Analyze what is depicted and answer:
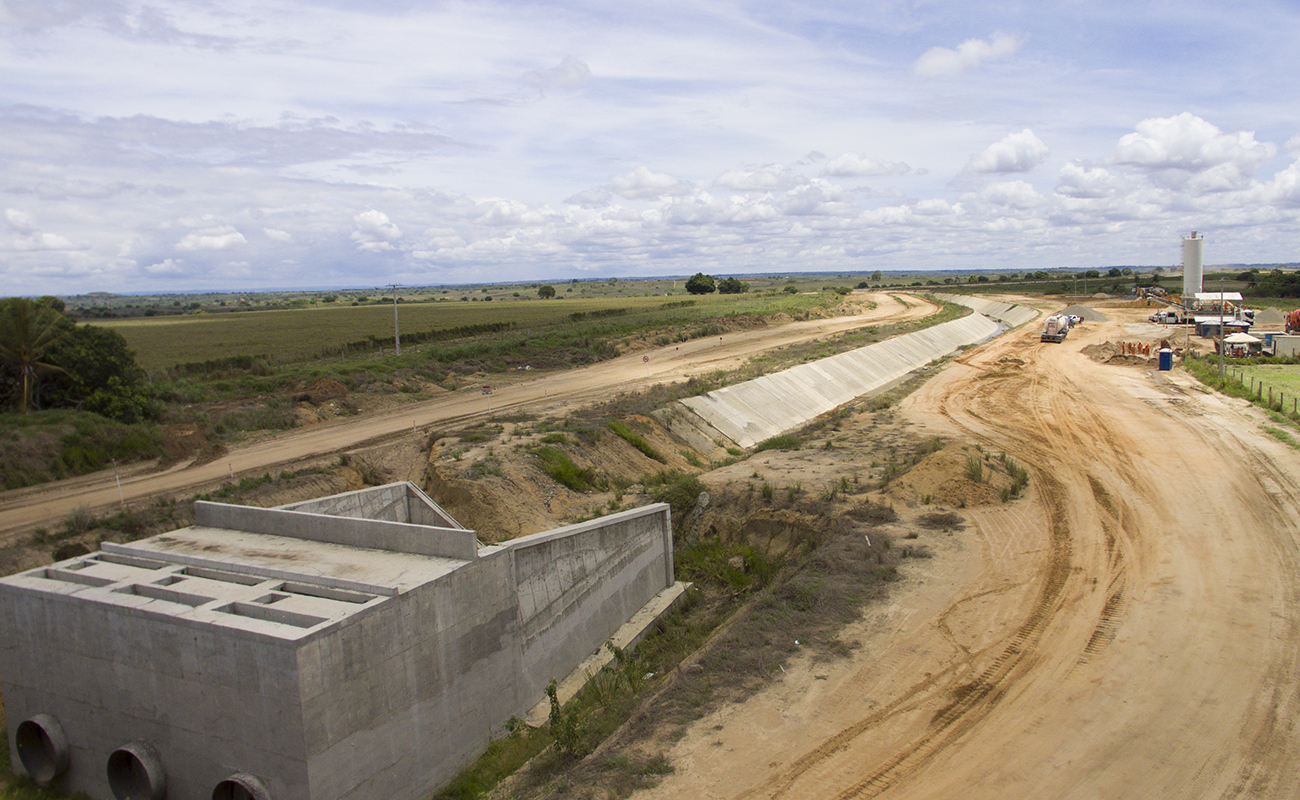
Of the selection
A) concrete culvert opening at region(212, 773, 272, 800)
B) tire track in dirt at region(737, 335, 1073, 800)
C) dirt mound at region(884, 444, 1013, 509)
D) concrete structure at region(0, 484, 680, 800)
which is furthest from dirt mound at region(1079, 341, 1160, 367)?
concrete culvert opening at region(212, 773, 272, 800)

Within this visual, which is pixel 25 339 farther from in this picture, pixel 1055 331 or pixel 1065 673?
pixel 1055 331

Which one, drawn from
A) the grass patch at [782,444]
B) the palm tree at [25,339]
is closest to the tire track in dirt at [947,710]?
the grass patch at [782,444]

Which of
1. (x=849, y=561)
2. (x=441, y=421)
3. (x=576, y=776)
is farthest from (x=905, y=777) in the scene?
(x=441, y=421)

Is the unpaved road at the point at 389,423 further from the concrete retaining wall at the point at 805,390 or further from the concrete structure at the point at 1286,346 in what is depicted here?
the concrete structure at the point at 1286,346

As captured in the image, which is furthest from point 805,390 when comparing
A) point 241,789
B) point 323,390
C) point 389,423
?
point 241,789

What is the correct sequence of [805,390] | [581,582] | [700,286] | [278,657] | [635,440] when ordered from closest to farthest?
[278,657], [581,582], [635,440], [805,390], [700,286]
